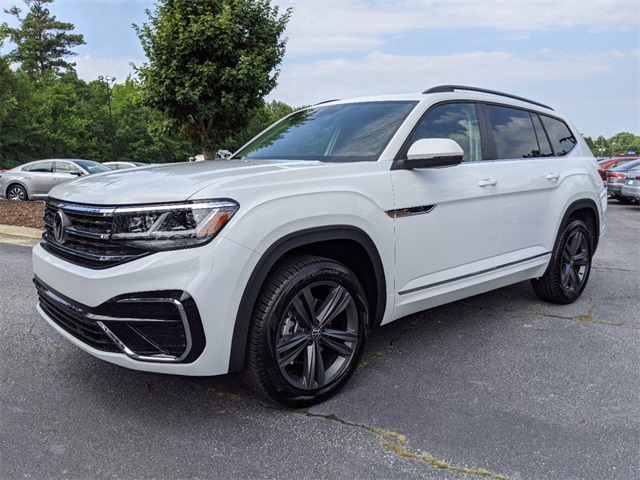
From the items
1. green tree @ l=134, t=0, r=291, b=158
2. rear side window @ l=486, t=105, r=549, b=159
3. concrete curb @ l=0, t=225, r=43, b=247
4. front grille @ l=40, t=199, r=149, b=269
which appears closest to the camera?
front grille @ l=40, t=199, r=149, b=269

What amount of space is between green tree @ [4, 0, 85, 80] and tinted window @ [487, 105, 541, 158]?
190 feet

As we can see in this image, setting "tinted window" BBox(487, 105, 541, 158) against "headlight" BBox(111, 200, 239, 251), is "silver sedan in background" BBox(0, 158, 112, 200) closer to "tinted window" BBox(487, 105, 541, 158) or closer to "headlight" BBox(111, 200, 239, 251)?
"tinted window" BBox(487, 105, 541, 158)

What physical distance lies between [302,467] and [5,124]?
40.7 metres

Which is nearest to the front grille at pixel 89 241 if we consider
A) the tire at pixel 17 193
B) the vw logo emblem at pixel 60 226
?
the vw logo emblem at pixel 60 226

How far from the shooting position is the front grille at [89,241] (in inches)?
94.3

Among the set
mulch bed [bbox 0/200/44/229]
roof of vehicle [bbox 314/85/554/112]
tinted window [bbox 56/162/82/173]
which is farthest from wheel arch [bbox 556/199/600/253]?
tinted window [bbox 56/162/82/173]

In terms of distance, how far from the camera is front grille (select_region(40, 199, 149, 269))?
7.86 ft

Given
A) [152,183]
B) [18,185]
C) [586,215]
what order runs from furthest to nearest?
[18,185], [586,215], [152,183]

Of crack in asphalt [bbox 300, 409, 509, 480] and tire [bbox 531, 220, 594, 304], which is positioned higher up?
tire [bbox 531, 220, 594, 304]

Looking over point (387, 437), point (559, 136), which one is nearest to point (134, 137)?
point (559, 136)

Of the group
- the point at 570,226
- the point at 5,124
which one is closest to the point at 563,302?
the point at 570,226

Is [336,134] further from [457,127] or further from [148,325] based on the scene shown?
[148,325]

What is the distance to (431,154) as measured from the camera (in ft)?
9.93

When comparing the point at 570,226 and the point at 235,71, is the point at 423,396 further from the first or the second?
the point at 235,71
